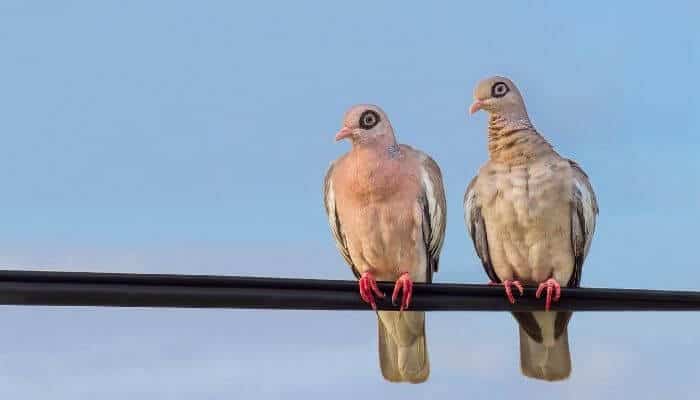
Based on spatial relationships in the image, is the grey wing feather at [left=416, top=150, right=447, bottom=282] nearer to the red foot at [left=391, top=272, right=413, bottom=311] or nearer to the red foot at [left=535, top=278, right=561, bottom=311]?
the red foot at [left=535, top=278, right=561, bottom=311]

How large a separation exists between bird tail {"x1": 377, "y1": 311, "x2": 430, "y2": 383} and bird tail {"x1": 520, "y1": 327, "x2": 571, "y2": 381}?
1.95 ft

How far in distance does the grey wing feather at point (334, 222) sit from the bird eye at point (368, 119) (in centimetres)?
42

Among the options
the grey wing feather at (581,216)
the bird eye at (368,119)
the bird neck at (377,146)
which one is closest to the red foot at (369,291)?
the bird neck at (377,146)

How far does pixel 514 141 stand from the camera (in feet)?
20.2

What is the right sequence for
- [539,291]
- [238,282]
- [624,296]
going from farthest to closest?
[539,291], [624,296], [238,282]

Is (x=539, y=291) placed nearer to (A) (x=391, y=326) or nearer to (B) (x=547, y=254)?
(B) (x=547, y=254)

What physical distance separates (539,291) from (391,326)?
125 centimetres

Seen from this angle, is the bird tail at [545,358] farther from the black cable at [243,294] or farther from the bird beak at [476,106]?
the black cable at [243,294]

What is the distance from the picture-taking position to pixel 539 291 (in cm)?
553

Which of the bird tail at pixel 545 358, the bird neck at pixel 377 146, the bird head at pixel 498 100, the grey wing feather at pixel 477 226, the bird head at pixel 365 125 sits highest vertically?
the bird head at pixel 498 100

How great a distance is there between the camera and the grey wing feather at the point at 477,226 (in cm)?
630

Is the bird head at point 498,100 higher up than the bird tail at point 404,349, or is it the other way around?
the bird head at point 498,100

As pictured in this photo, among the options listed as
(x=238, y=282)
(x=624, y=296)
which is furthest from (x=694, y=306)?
(x=238, y=282)

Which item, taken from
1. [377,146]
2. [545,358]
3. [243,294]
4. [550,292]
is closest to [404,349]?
[545,358]
